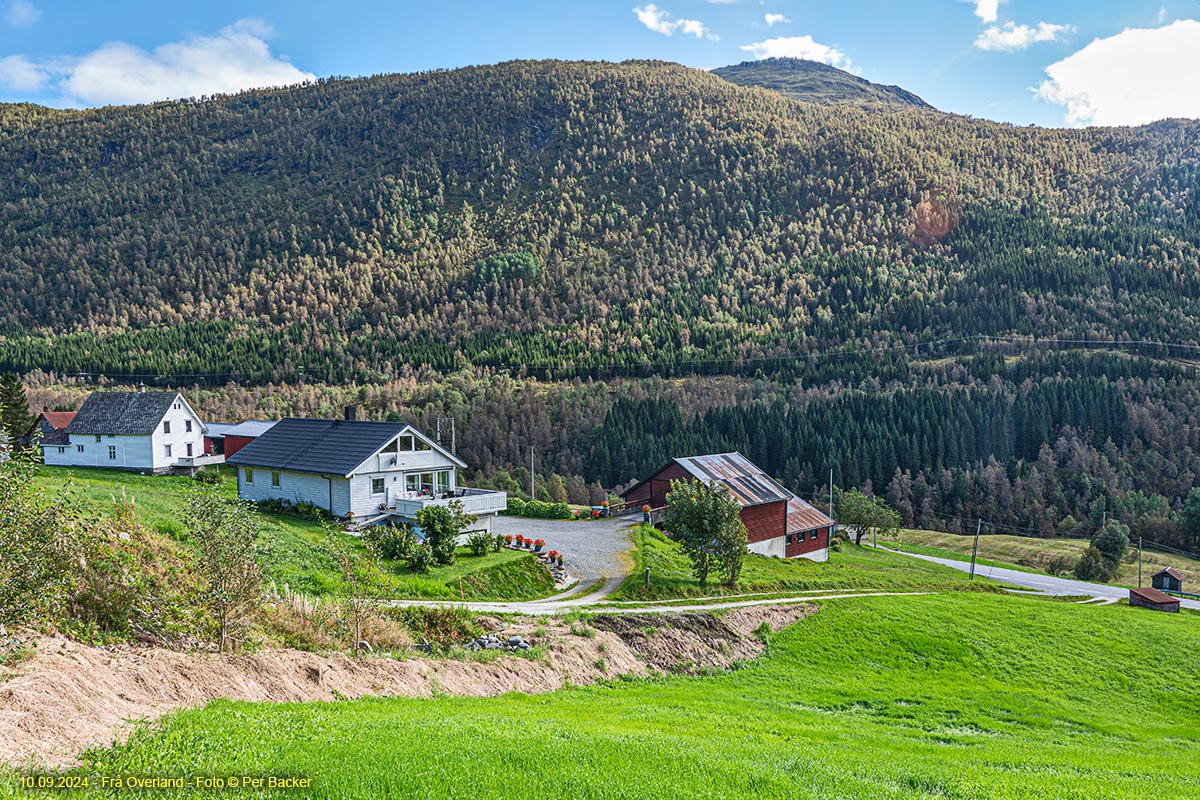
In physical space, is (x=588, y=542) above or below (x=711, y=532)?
below

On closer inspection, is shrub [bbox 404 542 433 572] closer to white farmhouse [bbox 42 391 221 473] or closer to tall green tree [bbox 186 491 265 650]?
tall green tree [bbox 186 491 265 650]

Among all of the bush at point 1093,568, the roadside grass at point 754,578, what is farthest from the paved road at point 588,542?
the bush at point 1093,568

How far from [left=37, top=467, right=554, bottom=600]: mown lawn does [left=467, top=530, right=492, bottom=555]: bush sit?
38cm

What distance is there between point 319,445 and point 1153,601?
6038 centimetres

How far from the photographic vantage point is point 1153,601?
58.2m

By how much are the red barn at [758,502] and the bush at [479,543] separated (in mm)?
20430

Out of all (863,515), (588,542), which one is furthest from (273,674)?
(863,515)

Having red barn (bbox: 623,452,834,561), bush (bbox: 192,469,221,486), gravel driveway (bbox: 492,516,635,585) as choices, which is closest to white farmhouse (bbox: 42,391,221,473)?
bush (bbox: 192,469,221,486)

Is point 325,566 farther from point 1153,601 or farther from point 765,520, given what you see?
point 1153,601

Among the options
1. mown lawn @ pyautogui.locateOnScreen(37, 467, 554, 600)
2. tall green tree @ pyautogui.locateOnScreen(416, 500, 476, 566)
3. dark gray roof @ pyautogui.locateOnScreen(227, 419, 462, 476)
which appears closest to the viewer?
mown lawn @ pyautogui.locateOnScreen(37, 467, 554, 600)

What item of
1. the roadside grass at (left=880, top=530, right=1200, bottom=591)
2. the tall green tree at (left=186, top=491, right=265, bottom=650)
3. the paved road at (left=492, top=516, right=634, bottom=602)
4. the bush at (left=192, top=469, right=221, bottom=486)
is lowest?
the roadside grass at (left=880, top=530, right=1200, bottom=591)

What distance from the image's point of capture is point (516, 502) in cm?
6050

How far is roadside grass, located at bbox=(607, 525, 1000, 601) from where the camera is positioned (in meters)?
40.0

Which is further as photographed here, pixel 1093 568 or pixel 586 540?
pixel 1093 568
